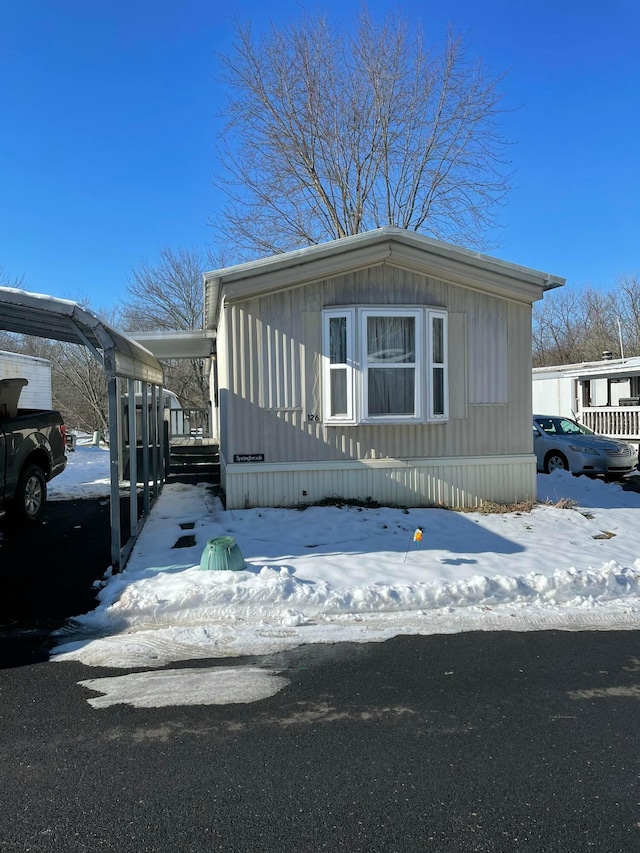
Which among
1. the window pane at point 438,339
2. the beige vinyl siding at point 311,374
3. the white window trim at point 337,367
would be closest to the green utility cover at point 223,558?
the beige vinyl siding at point 311,374

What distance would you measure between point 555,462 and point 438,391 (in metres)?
5.62

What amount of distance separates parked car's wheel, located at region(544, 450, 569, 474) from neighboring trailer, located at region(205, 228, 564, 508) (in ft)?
16.0

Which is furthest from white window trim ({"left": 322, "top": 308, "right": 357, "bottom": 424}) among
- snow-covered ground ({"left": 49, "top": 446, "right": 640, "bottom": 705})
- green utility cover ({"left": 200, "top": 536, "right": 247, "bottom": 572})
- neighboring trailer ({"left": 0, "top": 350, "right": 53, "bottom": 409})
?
neighboring trailer ({"left": 0, "top": 350, "right": 53, "bottom": 409})

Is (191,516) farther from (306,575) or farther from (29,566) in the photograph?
(306,575)

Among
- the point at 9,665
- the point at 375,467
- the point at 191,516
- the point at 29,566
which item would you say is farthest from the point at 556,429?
the point at 9,665

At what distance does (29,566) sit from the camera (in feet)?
20.7

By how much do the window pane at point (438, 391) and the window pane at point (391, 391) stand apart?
372 mm

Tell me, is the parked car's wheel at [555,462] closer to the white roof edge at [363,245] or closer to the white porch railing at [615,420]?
the white porch railing at [615,420]

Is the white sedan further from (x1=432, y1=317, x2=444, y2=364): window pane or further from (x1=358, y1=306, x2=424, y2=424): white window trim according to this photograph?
(x1=358, y1=306, x2=424, y2=424): white window trim

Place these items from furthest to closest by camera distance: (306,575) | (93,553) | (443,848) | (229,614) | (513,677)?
1. (93,553)
2. (306,575)
3. (229,614)
4. (513,677)
5. (443,848)

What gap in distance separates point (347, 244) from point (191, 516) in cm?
438

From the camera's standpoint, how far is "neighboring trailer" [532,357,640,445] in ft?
54.3

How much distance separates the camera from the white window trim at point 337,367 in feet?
27.5

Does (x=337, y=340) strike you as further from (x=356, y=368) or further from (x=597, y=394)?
(x=597, y=394)
